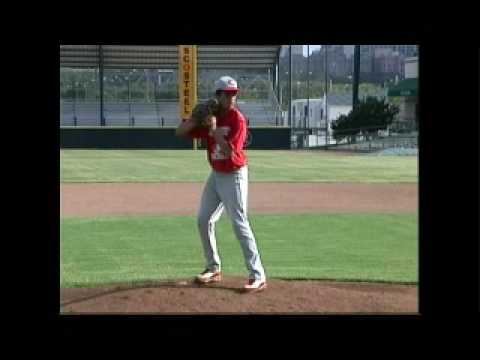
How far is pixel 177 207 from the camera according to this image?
1491 centimetres

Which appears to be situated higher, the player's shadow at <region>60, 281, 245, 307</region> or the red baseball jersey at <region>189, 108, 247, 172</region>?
the red baseball jersey at <region>189, 108, 247, 172</region>

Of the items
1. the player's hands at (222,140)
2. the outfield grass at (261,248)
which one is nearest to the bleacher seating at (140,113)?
the outfield grass at (261,248)

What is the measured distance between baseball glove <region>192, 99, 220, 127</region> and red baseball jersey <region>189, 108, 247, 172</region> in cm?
12

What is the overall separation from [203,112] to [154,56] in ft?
141

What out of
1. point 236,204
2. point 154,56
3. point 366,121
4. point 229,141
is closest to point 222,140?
point 229,141

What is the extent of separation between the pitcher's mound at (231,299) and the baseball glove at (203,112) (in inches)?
52.5

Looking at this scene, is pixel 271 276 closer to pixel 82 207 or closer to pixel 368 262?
pixel 368 262

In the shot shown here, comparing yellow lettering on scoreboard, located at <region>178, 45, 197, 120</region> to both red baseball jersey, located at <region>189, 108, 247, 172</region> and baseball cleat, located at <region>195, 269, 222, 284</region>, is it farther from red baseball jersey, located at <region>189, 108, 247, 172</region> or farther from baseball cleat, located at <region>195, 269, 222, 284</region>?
red baseball jersey, located at <region>189, 108, 247, 172</region>

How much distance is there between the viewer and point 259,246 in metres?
10.3

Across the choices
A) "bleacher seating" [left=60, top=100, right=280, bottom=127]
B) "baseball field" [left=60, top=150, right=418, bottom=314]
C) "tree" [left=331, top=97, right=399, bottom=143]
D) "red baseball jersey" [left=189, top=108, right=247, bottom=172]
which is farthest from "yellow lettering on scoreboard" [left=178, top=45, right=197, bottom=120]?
"red baseball jersey" [left=189, top=108, right=247, bottom=172]

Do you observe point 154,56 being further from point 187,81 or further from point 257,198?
point 257,198

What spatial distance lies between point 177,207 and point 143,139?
27496 mm

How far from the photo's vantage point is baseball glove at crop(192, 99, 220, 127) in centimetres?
604
